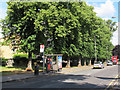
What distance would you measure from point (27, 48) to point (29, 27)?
363 cm

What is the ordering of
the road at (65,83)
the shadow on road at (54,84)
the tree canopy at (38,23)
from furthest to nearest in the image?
1. the tree canopy at (38,23)
2. the road at (65,83)
3. the shadow on road at (54,84)

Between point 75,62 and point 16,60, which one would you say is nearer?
point 16,60

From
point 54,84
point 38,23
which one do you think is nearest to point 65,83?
point 54,84

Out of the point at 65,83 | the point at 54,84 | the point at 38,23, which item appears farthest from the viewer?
the point at 38,23

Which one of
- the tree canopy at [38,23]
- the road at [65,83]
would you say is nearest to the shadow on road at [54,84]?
the road at [65,83]

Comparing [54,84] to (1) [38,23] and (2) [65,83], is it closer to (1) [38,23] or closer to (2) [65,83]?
(2) [65,83]

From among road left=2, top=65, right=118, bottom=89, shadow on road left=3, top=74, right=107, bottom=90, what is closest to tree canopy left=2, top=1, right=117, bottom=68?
road left=2, top=65, right=118, bottom=89

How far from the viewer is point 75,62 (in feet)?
179

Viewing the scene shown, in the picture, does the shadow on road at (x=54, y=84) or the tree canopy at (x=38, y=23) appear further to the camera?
the tree canopy at (x=38, y=23)

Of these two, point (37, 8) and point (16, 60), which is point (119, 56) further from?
point (37, 8)

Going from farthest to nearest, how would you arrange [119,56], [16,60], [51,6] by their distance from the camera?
[119,56]
[16,60]
[51,6]

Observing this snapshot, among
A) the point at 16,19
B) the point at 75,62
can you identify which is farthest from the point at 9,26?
the point at 75,62

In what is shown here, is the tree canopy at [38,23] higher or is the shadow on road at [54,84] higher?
the tree canopy at [38,23]

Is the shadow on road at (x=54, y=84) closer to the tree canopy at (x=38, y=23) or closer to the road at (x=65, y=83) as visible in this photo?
the road at (x=65, y=83)
